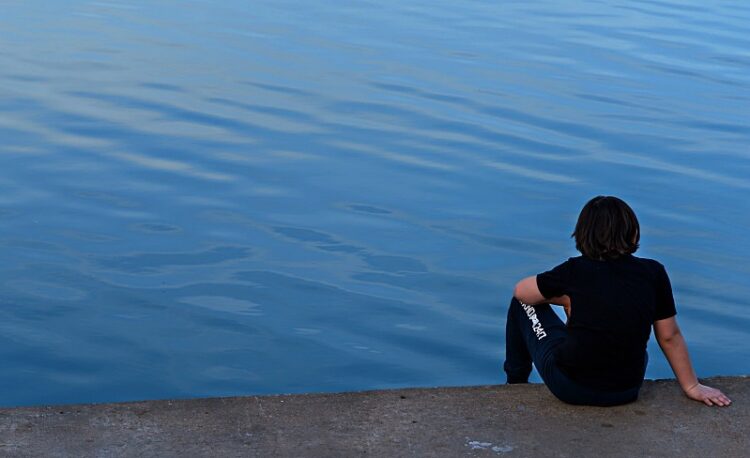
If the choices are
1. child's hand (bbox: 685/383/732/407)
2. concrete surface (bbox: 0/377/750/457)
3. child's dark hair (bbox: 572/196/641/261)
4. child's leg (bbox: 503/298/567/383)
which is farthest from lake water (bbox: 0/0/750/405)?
child's dark hair (bbox: 572/196/641/261)

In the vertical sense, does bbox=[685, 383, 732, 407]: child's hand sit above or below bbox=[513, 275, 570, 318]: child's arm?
below

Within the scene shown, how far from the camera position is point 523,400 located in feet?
16.4

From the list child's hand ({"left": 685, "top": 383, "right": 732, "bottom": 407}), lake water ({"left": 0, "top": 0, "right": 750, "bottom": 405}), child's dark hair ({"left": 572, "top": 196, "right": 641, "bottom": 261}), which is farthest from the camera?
lake water ({"left": 0, "top": 0, "right": 750, "bottom": 405})

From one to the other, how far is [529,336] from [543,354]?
213 mm

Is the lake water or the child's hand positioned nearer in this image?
the child's hand

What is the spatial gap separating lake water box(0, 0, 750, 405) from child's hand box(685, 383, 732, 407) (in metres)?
2.07

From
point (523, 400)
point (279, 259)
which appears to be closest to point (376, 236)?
point (279, 259)

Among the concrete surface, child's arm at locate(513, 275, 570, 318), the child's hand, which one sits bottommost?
the concrete surface

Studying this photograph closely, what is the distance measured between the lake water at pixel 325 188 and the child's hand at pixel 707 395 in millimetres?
2071

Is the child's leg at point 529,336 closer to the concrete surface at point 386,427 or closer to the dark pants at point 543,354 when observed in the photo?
the dark pants at point 543,354

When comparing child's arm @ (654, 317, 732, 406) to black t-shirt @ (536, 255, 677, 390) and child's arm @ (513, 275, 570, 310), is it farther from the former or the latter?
child's arm @ (513, 275, 570, 310)

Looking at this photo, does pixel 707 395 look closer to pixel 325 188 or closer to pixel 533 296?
pixel 533 296

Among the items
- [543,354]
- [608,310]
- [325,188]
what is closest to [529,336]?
[543,354]

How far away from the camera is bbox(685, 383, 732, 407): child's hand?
5016 millimetres
